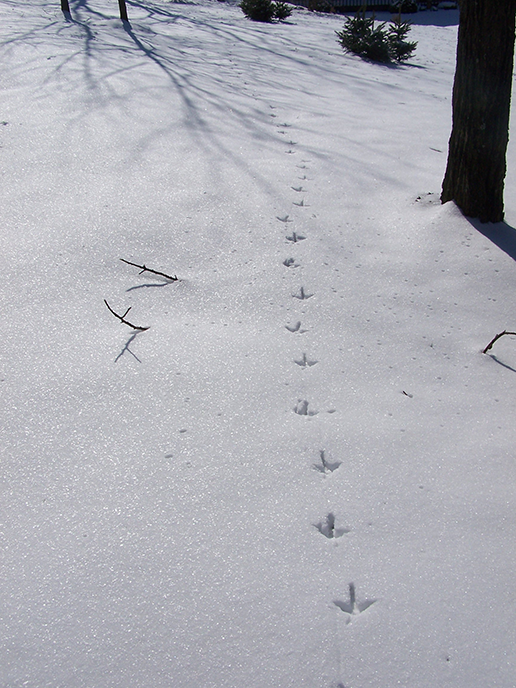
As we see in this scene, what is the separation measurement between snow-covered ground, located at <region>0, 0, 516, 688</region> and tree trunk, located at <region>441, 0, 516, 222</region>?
0.22 metres

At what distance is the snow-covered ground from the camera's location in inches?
57.4

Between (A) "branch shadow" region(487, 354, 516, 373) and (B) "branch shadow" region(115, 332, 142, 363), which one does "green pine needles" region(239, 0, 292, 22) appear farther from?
(A) "branch shadow" region(487, 354, 516, 373)

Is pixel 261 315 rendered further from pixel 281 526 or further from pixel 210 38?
pixel 210 38

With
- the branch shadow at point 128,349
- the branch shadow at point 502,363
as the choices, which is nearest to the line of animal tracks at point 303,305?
the branch shadow at point 128,349

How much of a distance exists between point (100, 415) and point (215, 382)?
495 millimetres

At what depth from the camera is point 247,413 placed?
2174 millimetres

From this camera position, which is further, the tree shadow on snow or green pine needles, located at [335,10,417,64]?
green pine needles, located at [335,10,417,64]

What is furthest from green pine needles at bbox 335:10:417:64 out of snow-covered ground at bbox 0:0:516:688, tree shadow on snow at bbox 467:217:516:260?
tree shadow on snow at bbox 467:217:516:260

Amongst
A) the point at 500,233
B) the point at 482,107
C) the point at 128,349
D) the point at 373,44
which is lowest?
the point at 128,349

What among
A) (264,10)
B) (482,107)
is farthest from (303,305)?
(264,10)

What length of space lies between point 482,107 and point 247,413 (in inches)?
96.8

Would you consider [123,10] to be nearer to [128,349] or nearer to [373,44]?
[373,44]

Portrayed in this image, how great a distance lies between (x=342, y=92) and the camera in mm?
6367

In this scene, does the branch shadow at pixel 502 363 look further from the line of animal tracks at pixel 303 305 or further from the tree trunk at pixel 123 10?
the tree trunk at pixel 123 10
